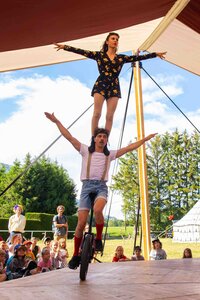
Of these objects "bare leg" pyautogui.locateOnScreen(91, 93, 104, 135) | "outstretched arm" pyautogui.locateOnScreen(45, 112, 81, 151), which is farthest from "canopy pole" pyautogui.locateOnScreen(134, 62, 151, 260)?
"outstretched arm" pyautogui.locateOnScreen(45, 112, 81, 151)

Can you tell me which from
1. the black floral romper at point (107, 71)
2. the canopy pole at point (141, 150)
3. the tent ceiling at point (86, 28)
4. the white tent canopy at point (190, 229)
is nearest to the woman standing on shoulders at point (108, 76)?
the black floral romper at point (107, 71)

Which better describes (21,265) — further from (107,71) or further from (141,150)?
(141,150)

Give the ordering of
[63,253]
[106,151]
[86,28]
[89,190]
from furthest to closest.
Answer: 1. [63,253]
2. [86,28]
3. [106,151]
4. [89,190]

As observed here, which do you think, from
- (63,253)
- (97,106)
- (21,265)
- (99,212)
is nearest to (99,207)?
(99,212)

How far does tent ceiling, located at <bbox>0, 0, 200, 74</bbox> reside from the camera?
3656mm

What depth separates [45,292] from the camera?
203cm

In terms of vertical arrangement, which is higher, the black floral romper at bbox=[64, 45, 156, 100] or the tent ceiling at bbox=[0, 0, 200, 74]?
the tent ceiling at bbox=[0, 0, 200, 74]

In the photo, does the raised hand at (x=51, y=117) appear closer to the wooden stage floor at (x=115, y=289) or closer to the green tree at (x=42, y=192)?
the wooden stage floor at (x=115, y=289)

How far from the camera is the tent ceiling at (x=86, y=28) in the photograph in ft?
12.0

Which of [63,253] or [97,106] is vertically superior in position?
[97,106]

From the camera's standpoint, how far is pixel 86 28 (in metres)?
4.56

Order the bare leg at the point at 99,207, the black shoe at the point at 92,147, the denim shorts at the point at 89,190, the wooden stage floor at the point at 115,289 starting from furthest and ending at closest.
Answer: the black shoe at the point at 92,147 → the denim shorts at the point at 89,190 → the bare leg at the point at 99,207 → the wooden stage floor at the point at 115,289

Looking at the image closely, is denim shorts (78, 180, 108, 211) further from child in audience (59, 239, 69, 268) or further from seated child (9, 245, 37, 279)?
child in audience (59, 239, 69, 268)

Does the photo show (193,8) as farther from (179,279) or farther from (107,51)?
(179,279)
